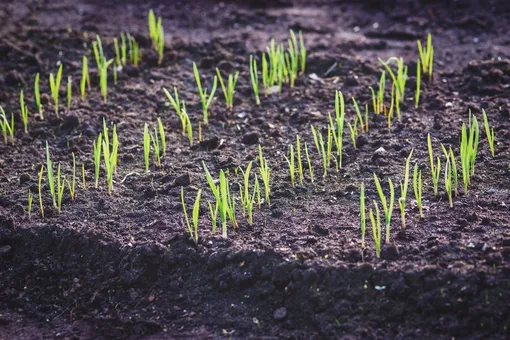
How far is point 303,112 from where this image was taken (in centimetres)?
359

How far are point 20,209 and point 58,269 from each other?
1.35 ft

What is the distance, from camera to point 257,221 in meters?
2.77

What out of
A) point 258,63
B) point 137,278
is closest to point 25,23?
point 258,63

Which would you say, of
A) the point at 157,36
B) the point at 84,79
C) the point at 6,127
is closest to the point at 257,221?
the point at 84,79

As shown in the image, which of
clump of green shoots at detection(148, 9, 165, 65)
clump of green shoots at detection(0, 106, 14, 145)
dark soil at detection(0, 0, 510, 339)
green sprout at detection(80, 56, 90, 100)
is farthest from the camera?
clump of green shoots at detection(148, 9, 165, 65)

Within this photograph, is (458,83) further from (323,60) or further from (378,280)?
(378,280)

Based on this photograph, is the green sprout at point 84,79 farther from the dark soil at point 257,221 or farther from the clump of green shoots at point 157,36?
the clump of green shoots at point 157,36

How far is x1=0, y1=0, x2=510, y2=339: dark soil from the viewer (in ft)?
7.65

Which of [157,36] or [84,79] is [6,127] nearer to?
[84,79]

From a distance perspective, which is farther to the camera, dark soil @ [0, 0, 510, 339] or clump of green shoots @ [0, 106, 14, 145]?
clump of green shoots @ [0, 106, 14, 145]

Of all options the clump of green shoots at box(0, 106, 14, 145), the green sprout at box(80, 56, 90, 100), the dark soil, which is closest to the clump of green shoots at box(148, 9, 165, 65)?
the dark soil

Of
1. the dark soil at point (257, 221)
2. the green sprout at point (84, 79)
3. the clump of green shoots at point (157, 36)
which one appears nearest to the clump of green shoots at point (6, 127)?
the dark soil at point (257, 221)

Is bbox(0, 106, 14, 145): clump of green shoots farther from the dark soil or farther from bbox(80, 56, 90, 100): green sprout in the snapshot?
bbox(80, 56, 90, 100): green sprout

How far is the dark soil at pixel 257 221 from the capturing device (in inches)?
91.8
